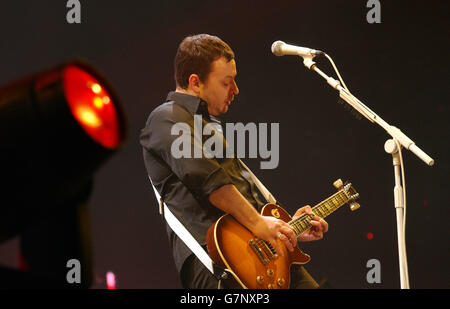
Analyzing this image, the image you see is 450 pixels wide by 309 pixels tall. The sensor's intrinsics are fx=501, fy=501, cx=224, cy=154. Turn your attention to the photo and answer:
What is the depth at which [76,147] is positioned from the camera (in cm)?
55

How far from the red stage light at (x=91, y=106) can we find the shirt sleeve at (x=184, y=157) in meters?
1.12

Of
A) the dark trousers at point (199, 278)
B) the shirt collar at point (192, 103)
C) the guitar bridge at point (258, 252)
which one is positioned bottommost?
the dark trousers at point (199, 278)

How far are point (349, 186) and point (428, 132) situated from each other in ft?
4.70

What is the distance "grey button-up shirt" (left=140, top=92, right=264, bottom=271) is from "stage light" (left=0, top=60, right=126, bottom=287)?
1.13 metres

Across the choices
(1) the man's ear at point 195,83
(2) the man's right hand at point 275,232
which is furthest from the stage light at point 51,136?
(1) the man's ear at point 195,83

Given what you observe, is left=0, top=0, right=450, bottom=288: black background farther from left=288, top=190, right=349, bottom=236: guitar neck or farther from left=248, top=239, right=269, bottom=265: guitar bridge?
left=248, top=239, right=269, bottom=265: guitar bridge

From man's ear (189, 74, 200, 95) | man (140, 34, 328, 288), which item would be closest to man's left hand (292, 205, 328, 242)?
man (140, 34, 328, 288)

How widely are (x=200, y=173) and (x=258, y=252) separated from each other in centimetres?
36

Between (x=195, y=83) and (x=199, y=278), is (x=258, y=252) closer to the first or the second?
(x=199, y=278)

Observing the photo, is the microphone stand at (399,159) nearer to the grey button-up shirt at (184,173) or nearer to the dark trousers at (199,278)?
the dark trousers at (199,278)

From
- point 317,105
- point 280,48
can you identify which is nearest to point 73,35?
point 280,48

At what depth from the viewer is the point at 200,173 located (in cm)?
175

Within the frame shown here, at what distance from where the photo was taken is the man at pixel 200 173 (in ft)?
5.80

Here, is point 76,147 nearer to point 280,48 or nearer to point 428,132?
point 280,48
